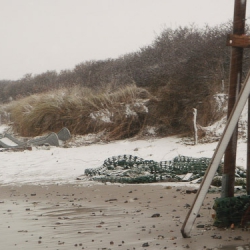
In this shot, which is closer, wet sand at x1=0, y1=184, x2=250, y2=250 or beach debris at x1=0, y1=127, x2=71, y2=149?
wet sand at x1=0, y1=184, x2=250, y2=250

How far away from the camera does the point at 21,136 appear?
70.0ft

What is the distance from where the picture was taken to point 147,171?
10.2m

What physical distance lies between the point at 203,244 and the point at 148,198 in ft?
10.0

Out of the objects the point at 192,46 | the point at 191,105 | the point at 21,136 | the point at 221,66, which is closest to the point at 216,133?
the point at 191,105

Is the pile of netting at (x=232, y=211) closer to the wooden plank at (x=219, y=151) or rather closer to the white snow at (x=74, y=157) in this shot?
the wooden plank at (x=219, y=151)

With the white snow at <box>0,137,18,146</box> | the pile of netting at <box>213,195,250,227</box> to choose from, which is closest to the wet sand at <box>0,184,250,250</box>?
the pile of netting at <box>213,195,250,227</box>

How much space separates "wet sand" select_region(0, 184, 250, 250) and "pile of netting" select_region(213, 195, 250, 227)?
0.40ft

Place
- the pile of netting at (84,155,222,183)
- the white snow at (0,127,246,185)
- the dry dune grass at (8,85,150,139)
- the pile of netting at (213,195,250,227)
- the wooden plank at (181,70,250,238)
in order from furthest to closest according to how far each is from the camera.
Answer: the dry dune grass at (8,85,150,139)
the white snow at (0,127,246,185)
the pile of netting at (84,155,222,183)
the pile of netting at (213,195,250,227)
the wooden plank at (181,70,250,238)

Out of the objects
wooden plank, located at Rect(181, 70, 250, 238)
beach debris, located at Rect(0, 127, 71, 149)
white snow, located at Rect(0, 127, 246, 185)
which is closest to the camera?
wooden plank, located at Rect(181, 70, 250, 238)

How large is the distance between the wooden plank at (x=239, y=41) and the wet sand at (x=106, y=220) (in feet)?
5.80

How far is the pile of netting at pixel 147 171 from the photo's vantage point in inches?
376

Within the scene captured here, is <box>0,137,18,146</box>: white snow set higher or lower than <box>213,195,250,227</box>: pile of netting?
lower

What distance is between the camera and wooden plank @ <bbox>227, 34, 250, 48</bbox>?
17.6ft

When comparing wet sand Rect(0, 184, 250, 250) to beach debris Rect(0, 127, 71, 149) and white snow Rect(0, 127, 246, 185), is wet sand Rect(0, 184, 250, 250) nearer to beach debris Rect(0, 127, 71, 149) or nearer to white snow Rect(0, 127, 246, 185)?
white snow Rect(0, 127, 246, 185)
